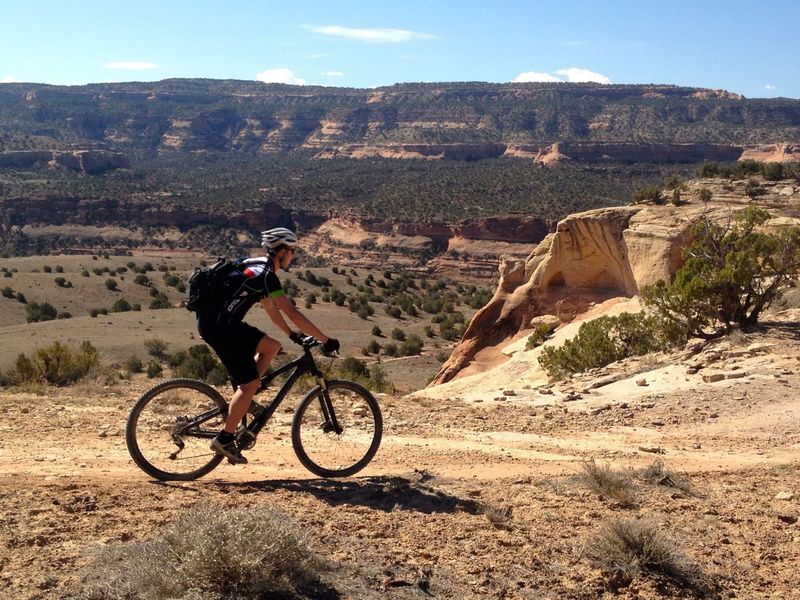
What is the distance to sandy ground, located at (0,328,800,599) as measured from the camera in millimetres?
4633

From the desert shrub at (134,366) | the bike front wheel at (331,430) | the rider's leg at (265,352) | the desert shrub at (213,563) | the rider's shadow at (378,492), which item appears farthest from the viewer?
the desert shrub at (134,366)

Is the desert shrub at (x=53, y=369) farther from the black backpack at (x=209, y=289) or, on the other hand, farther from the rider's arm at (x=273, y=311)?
the rider's arm at (x=273, y=311)

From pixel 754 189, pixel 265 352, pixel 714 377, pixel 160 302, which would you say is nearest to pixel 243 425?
pixel 265 352

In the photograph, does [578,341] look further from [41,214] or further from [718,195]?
[41,214]

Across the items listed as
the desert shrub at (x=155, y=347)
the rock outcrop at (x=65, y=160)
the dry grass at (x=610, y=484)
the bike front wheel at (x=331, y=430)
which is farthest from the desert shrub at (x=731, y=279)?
the rock outcrop at (x=65, y=160)

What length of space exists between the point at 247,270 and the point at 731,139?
10538 cm

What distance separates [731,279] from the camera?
1316 centimetres

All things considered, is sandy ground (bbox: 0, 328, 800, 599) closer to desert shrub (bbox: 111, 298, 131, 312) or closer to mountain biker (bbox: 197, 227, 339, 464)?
mountain biker (bbox: 197, 227, 339, 464)

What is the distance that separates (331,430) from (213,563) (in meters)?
2.36

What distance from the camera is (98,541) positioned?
470 centimetres

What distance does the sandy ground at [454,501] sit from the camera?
4633 millimetres

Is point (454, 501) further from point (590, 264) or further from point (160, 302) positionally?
point (160, 302)

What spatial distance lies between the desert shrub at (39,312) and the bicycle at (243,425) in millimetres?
36875

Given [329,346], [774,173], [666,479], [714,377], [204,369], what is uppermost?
[774,173]
